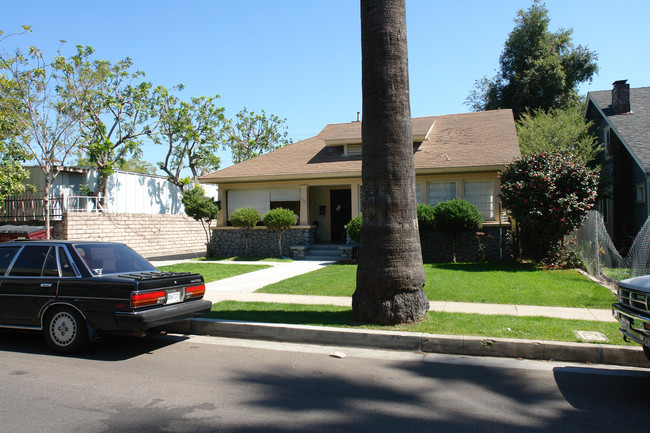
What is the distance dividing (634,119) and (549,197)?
487 inches

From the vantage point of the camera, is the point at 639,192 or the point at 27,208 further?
the point at 27,208

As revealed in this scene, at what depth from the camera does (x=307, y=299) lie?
1027 centimetres

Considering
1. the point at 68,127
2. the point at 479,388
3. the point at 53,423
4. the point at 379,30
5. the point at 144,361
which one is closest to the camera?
the point at 53,423

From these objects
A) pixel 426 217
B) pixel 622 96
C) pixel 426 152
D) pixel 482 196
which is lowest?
pixel 426 217

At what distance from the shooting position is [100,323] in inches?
256

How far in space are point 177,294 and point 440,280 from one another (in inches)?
283

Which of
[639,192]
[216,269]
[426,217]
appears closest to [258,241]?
[216,269]

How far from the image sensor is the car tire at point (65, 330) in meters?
6.59

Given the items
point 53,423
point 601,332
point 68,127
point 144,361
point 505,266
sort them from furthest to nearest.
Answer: point 68,127, point 505,266, point 601,332, point 144,361, point 53,423

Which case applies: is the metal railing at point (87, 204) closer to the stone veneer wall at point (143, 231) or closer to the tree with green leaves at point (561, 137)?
the stone veneer wall at point (143, 231)

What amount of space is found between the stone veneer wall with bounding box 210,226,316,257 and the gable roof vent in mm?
16053

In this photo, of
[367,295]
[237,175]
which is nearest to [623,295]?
[367,295]

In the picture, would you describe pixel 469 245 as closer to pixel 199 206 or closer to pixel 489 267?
pixel 489 267

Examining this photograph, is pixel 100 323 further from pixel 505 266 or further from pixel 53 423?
pixel 505 266
